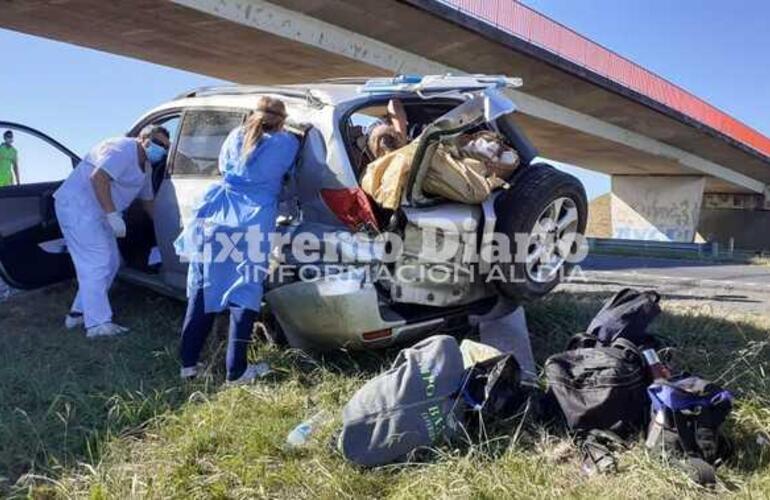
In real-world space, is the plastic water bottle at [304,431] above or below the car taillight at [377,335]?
below

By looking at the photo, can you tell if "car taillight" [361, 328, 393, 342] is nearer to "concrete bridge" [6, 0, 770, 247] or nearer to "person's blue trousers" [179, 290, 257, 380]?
"person's blue trousers" [179, 290, 257, 380]

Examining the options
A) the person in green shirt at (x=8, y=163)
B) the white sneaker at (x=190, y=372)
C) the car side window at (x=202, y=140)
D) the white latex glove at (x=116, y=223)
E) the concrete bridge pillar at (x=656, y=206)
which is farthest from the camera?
the concrete bridge pillar at (x=656, y=206)

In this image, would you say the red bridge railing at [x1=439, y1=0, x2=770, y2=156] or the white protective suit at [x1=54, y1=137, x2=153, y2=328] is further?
the red bridge railing at [x1=439, y1=0, x2=770, y2=156]

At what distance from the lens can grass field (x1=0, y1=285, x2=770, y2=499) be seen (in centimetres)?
265

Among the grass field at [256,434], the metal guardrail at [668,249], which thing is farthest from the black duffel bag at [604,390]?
the metal guardrail at [668,249]

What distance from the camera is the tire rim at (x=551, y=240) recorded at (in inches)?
155

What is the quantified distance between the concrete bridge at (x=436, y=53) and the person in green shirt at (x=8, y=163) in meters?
6.54

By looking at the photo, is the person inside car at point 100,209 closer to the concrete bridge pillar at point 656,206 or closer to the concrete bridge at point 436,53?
the concrete bridge at point 436,53

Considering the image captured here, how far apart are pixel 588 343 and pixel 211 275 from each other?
2044mm

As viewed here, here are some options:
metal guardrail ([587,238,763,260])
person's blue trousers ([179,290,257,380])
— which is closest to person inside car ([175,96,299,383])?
person's blue trousers ([179,290,257,380])

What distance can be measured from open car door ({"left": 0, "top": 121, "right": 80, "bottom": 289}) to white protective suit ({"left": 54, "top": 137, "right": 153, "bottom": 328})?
536mm

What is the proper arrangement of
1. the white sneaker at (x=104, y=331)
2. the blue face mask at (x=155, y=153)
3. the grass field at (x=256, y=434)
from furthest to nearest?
the blue face mask at (x=155, y=153), the white sneaker at (x=104, y=331), the grass field at (x=256, y=434)

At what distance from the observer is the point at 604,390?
2945mm

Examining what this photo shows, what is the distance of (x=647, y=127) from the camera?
2242 cm
